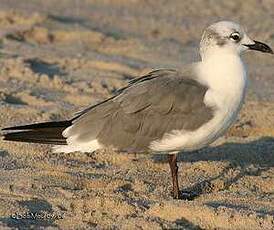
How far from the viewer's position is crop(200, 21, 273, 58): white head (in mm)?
5949

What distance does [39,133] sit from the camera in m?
5.71

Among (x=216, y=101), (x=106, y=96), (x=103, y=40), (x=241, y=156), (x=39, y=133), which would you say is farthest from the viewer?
(x=103, y=40)

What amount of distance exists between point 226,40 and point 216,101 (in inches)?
23.9

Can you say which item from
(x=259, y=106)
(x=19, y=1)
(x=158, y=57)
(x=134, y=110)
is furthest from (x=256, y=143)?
(x=19, y=1)

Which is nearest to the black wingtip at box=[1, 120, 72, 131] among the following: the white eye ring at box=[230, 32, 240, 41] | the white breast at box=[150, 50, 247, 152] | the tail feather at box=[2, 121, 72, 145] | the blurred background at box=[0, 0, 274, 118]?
the tail feather at box=[2, 121, 72, 145]

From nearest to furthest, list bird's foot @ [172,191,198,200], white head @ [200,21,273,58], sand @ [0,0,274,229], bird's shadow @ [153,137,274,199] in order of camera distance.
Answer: sand @ [0,0,274,229] < bird's foot @ [172,191,198,200] < white head @ [200,21,273,58] < bird's shadow @ [153,137,274,199]

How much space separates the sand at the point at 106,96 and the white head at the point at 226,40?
3.30 ft

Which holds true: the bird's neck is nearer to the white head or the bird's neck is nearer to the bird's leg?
the white head

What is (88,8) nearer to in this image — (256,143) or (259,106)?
(259,106)

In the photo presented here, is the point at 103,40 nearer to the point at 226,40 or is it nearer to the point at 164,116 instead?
the point at 226,40

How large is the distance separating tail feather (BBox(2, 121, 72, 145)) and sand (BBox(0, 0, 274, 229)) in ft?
0.77

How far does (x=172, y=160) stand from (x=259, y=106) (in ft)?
9.05

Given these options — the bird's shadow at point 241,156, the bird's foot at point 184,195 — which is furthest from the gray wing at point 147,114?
the bird's shadow at point 241,156

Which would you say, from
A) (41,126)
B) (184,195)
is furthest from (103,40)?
(184,195)
